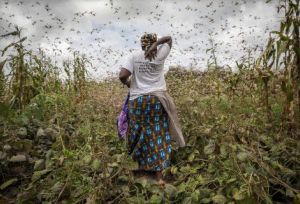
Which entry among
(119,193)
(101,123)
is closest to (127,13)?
(101,123)

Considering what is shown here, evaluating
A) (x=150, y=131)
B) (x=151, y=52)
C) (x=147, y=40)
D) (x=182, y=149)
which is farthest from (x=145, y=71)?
(x=182, y=149)

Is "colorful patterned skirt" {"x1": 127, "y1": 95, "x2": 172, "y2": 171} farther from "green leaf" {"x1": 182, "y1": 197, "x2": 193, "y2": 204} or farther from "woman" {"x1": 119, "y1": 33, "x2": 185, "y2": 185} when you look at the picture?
"green leaf" {"x1": 182, "y1": 197, "x2": 193, "y2": 204}

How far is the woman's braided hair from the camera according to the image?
14.0 feet

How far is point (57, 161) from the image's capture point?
324 cm

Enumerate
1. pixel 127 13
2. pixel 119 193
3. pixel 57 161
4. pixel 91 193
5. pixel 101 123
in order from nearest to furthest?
pixel 91 193
pixel 119 193
pixel 57 161
pixel 101 123
pixel 127 13

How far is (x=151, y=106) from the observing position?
4.18 meters

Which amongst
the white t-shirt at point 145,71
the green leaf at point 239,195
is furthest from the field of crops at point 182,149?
the white t-shirt at point 145,71

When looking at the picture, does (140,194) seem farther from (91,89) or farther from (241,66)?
(91,89)

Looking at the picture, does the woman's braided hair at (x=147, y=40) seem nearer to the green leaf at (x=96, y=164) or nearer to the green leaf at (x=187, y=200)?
the green leaf at (x=96, y=164)

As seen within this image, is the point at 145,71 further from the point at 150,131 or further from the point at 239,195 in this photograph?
the point at 239,195

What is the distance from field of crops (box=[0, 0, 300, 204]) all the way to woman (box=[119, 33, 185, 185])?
0.23 metres

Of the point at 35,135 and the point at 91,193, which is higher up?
the point at 35,135

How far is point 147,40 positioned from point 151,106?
73 cm

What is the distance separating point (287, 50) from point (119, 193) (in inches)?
72.2
